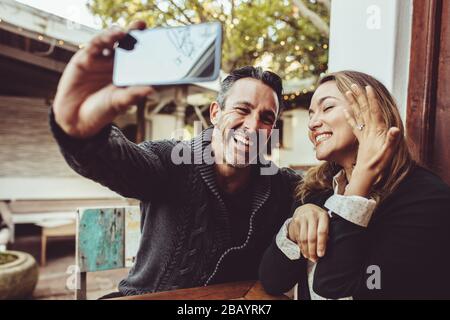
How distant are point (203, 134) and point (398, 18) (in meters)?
1.10

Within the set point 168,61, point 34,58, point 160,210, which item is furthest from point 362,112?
point 34,58

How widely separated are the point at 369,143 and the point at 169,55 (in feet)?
2.22

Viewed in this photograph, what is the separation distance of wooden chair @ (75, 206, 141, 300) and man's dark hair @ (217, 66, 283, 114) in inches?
40.0

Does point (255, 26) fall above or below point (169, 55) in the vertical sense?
above

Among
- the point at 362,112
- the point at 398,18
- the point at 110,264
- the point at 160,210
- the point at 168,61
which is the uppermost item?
the point at 398,18

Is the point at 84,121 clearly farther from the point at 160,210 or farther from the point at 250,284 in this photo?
the point at 250,284

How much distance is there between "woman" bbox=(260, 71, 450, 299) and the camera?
114 centimetres

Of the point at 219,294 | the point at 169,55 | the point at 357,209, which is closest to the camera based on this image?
the point at 169,55

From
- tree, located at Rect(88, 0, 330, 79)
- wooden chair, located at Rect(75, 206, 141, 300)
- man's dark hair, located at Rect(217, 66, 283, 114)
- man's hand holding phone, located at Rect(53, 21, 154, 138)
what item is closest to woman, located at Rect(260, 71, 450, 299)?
man's dark hair, located at Rect(217, 66, 283, 114)

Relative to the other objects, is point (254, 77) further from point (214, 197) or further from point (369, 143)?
point (369, 143)

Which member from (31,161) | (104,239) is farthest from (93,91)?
(31,161)

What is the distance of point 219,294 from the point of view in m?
1.44

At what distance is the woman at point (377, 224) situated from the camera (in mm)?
1137

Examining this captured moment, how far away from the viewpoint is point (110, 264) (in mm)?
2262
